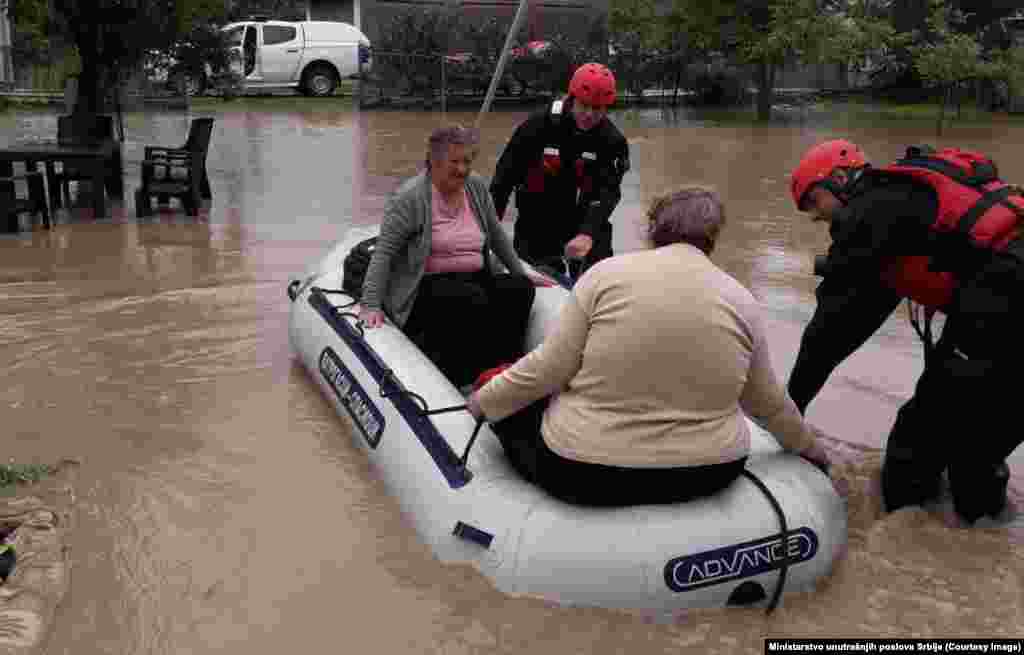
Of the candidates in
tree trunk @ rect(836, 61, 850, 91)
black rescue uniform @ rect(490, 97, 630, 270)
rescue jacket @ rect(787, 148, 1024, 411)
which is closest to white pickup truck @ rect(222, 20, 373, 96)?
tree trunk @ rect(836, 61, 850, 91)

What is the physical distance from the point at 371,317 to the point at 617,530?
2002mm

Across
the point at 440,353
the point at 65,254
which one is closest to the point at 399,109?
the point at 65,254

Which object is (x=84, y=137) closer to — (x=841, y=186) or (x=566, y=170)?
(x=566, y=170)

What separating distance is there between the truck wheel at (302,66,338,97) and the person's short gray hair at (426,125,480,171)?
2008 cm

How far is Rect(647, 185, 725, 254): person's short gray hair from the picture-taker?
133 inches

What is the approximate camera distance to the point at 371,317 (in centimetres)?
515

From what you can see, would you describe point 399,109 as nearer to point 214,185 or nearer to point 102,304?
point 214,185

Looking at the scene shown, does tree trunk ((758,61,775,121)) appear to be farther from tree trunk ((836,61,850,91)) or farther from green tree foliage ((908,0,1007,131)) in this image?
tree trunk ((836,61,850,91))

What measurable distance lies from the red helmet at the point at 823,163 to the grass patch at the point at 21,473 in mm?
3183

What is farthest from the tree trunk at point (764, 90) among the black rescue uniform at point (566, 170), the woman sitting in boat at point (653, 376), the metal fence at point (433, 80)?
the woman sitting in boat at point (653, 376)

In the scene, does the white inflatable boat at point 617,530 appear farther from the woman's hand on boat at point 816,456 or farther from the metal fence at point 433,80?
the metal fence at point 433,80

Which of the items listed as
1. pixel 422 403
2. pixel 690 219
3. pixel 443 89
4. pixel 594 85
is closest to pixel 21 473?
pixel 422 403

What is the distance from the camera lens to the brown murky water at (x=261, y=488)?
3.56 m

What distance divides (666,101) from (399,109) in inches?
244
